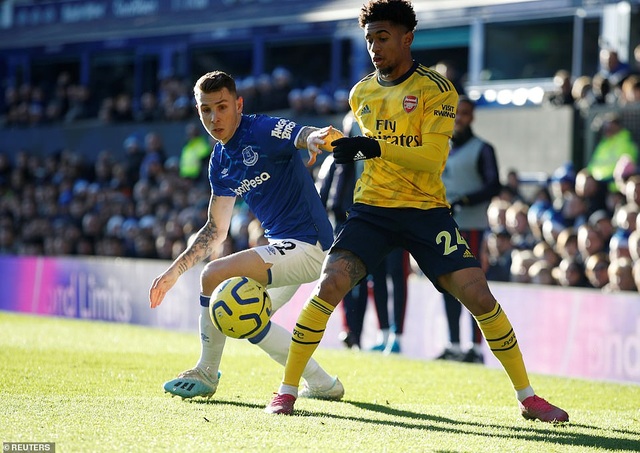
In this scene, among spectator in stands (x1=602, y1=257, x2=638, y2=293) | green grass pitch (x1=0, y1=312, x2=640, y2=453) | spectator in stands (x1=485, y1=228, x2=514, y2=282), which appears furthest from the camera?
spectator in stands (x1=485, y1=228, x2=514, y2=282)

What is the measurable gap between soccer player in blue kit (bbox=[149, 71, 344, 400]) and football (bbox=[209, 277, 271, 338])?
215mm

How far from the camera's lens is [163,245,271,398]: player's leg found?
23.1ft

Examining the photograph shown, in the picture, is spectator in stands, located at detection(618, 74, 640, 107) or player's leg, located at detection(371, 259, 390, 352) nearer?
player's leg, located at detection(371, 259, 390, 352)

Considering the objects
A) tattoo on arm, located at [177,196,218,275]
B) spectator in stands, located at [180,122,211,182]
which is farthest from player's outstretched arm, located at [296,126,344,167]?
spectator in stands, located at [180,122,211,182]

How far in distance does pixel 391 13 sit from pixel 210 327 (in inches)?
87.9

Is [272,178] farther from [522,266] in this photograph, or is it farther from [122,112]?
[122,112]

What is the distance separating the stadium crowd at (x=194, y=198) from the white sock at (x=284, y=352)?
158 inches

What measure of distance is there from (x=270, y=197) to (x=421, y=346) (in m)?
5.10

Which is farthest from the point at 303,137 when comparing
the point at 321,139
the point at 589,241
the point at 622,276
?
the point at 589,241

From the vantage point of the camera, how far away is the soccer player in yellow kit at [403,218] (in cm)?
670

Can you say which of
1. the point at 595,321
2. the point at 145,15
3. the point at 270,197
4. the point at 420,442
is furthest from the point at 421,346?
the point at 145,15

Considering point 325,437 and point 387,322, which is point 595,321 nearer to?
point 387,322

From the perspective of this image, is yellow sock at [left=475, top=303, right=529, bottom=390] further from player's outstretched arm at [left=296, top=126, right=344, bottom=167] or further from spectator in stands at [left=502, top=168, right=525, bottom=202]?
spectator in stands at [left=502, top=168, right=525, bottom=202]

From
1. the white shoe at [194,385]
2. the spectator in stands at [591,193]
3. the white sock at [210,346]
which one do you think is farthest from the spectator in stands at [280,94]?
the white shoe at [194,385]
